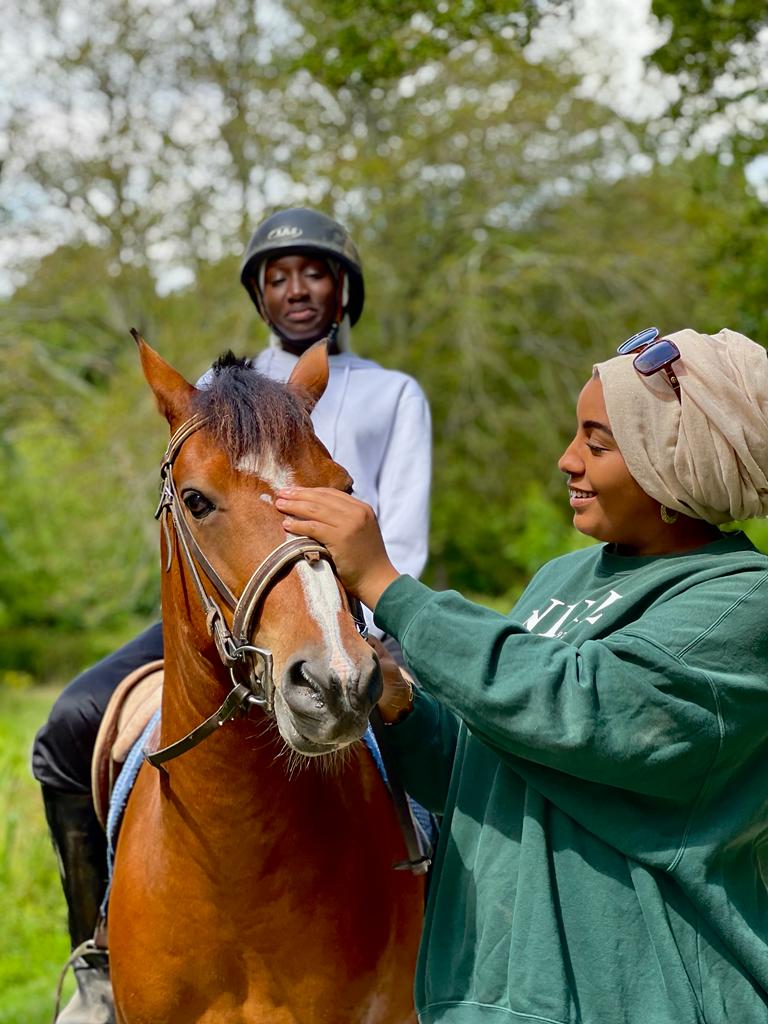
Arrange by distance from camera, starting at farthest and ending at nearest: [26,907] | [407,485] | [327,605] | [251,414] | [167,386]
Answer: [26,907]
[407,485]
[167,386]
[251,414]
[327,605]

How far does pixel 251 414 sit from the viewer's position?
2.41 m

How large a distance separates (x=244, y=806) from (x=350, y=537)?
32.1 inches

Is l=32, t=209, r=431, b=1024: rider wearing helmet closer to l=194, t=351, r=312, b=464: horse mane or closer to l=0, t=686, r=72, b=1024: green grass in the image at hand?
l=194, t=351, r=312, b=464: horse mane

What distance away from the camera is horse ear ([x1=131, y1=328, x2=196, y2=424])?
2662 millimetres

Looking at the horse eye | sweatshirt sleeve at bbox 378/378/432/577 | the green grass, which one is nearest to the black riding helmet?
sweatshirt sleeve at bbox 378/378/432/577

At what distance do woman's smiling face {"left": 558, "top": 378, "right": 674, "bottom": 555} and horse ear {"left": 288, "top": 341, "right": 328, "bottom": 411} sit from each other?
68cm

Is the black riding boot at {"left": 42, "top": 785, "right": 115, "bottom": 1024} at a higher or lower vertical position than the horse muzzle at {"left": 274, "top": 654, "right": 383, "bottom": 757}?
lower

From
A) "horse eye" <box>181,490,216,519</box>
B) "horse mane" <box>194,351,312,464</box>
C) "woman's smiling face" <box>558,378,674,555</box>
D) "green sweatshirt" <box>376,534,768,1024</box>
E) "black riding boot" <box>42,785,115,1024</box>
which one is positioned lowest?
"black riding boot" <box>42,785,115,1024</box>

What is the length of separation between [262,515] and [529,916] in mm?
904

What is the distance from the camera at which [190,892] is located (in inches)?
105

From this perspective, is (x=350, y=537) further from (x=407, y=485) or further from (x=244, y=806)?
(x=407, y=485)

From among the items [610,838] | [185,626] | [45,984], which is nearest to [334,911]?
[185,626]

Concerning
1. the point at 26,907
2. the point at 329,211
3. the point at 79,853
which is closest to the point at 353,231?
the point at 329,211

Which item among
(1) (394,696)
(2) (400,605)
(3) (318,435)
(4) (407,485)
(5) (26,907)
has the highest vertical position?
(3) (318,435)
